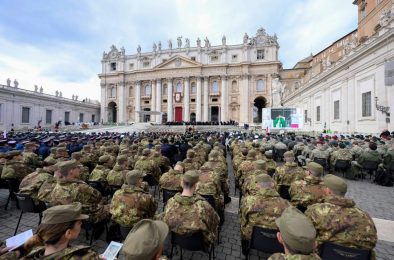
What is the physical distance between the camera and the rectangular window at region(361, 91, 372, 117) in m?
15.8

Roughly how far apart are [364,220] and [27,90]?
173 ft

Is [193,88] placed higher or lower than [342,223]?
higher

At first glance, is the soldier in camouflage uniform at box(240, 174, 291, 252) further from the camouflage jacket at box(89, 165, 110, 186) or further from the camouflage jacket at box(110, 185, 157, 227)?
the camouflage jacket at box(89, 165, 110, 186)

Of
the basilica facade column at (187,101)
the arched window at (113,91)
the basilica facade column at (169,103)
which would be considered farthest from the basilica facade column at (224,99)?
the arched window at (113,91)

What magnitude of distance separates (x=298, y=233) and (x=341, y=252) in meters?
1.41

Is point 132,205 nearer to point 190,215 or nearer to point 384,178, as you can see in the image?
point 190,215

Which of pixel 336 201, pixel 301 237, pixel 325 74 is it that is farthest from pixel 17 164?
pixel 325 74

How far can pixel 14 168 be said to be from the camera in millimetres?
5559

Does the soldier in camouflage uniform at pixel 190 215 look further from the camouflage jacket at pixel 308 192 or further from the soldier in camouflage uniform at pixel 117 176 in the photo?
the soldier in camouflage uniform at pixel 117 176

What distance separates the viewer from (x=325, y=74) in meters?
22.0

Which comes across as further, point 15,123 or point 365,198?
point 15,123

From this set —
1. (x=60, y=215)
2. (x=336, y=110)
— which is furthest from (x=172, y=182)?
(x=336, y=110)

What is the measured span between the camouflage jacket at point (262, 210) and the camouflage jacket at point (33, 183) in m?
4.12

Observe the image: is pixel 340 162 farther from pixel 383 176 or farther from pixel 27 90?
pixel 27 90
